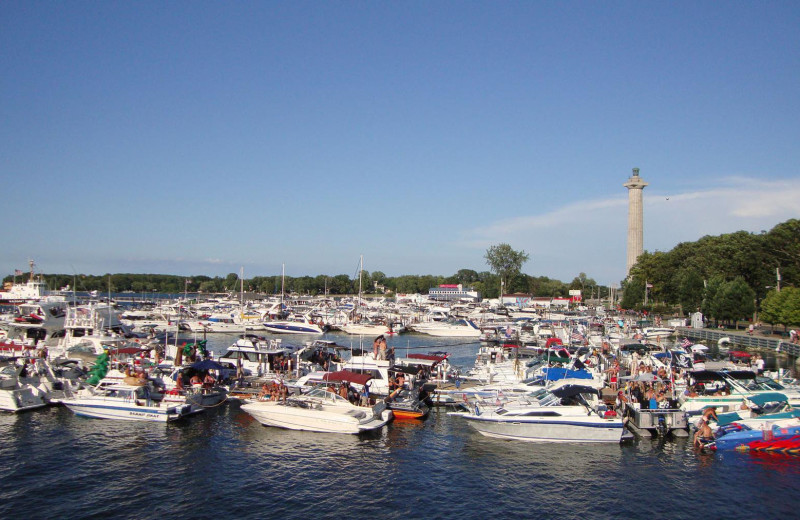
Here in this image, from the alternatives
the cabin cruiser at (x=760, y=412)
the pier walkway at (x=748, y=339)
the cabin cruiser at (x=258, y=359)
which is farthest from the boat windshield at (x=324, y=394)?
the pier walkway at (x=748, y=339)

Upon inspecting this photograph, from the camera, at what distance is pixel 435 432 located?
91.9 ft

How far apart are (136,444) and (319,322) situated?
180 ft

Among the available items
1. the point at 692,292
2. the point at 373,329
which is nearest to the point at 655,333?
the point at 692,292

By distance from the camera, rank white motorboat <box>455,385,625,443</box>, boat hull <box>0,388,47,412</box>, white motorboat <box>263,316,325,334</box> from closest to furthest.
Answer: white motorboat <box>455,385,625,443</box>
boat hull <box>0,388,47,412</box>
white motorboat <box>263,316,325,334</box>

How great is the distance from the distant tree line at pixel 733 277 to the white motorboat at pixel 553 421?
165 ft

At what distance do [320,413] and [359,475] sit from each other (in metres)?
5.50

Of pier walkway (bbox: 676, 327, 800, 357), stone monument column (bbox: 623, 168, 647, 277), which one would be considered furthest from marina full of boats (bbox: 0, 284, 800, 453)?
stone monument column (bbox: 623, 168, 647, 277)

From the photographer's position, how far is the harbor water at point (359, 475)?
62.7 feet

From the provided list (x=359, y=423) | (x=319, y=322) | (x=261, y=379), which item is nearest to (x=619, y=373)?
(x=359, y=423)

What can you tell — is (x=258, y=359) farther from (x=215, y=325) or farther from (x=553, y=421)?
(x=215, y=325)

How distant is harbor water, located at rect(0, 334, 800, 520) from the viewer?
753 inches

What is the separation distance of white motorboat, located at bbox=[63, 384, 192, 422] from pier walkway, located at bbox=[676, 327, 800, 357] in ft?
181

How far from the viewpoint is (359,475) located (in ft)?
72.3

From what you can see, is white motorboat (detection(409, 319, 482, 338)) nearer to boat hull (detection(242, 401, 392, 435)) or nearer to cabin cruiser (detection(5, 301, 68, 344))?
cabin cruiser (detection(5, 301, 68, 344))
